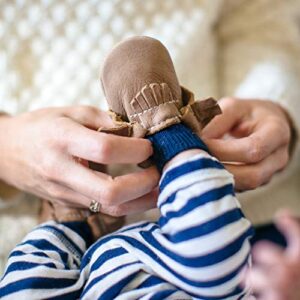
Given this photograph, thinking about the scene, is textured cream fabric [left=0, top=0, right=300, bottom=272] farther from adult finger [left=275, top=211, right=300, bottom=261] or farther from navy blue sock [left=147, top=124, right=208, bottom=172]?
adult finger [left=275, top=211, right=300, bottom=261]

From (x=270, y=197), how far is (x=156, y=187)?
310 millimetres

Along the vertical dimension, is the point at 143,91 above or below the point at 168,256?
above

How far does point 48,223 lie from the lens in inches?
18.2

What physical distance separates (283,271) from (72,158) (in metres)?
0.20

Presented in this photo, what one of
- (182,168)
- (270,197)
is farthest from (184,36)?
(182,168)

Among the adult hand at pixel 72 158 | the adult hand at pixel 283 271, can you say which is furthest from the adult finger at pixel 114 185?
the adult hand at pixel 283 271

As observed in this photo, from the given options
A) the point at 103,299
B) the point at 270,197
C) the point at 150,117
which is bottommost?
the point at 270,197

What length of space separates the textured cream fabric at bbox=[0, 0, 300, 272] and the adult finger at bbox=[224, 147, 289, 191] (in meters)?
0.12

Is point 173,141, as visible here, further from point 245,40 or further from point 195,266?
point 245,40

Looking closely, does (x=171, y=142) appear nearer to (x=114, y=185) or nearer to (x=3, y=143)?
(x=114, y=185)

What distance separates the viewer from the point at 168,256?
0.36 m

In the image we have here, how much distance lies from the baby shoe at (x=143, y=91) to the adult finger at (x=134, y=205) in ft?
0.18

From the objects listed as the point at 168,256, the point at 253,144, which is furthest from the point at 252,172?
the point at 168,256

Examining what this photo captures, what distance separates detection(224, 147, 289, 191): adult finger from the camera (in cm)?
43
